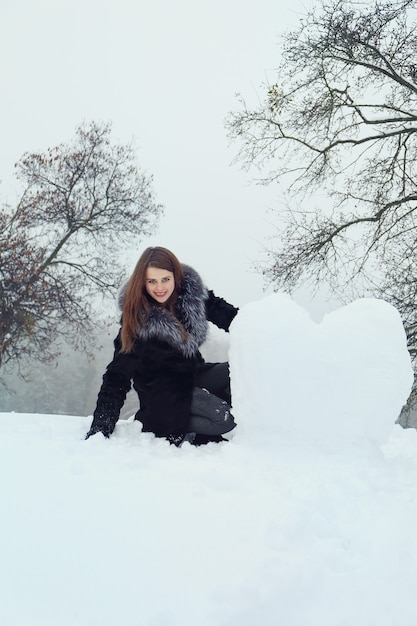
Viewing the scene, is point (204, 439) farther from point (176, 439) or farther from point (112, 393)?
point (112, 393)

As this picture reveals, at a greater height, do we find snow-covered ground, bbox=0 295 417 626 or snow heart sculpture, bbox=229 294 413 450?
snow heart sculpture, bbox=229 294 413 450

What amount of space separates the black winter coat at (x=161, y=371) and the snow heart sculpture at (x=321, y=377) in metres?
0.54

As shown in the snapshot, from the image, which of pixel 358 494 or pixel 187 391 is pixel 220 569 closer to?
pixel 358 494

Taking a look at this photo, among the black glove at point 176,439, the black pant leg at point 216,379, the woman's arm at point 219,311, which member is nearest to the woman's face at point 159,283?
the woman's arm at point 219,311

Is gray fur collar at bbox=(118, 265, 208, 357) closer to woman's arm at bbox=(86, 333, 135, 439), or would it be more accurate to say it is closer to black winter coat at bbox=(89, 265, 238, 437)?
black winter coat at bbox=(89, 265, 238, 437)

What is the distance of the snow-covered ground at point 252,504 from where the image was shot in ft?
6.26

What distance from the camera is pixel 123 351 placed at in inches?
143

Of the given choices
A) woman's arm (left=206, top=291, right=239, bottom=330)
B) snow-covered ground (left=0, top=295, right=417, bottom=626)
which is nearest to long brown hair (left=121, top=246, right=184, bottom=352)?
woman's arm (left=206, top=291, right=239, bottom=330)

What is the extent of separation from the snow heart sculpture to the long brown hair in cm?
76

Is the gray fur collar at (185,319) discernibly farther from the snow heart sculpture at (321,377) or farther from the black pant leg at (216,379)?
the snow heart sculpture at (321,377)

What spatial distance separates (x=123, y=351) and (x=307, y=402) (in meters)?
1.34

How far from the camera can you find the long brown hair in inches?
140

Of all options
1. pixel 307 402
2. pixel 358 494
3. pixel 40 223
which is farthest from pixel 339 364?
pixel 40 223

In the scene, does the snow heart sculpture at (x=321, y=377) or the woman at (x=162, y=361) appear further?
the woman at (x=162, y=361)
